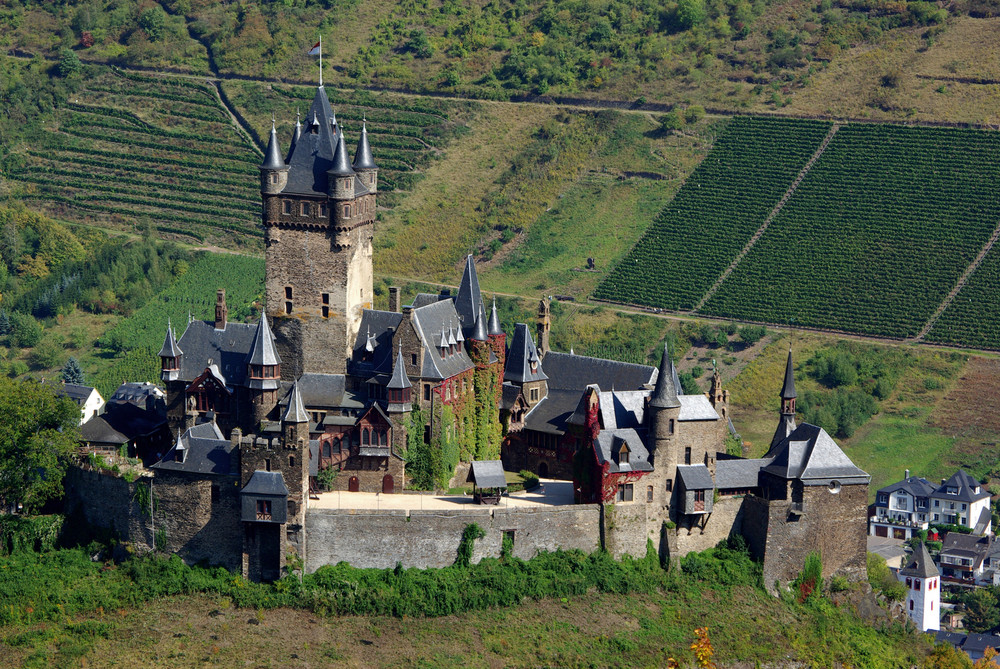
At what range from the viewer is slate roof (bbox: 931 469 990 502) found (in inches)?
4744

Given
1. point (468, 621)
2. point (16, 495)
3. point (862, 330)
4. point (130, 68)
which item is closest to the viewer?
point (468, 621)

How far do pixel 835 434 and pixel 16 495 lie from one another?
182 feet

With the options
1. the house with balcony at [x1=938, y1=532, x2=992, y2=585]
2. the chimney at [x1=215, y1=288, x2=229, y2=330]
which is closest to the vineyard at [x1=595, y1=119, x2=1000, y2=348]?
the house with balcony at [x1=938, y1=532, x2=992, y2=585]

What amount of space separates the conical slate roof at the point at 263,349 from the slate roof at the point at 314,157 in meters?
7.23

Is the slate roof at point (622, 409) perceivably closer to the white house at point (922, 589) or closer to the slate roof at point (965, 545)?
the white house at point (922, 589)

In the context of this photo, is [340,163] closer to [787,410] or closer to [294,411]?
[294,411]

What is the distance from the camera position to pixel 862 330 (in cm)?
13600

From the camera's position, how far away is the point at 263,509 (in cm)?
8744

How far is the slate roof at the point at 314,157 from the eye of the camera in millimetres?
97062

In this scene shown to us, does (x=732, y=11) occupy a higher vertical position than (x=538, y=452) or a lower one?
higher

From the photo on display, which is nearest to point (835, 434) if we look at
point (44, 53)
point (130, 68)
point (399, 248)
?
point (399, 248)

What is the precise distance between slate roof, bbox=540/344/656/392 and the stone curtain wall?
43.6ft

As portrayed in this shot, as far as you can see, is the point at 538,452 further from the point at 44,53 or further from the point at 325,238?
the point at 44,53

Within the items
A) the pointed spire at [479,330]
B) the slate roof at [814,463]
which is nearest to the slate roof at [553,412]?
the pointed spire at [479,330]
